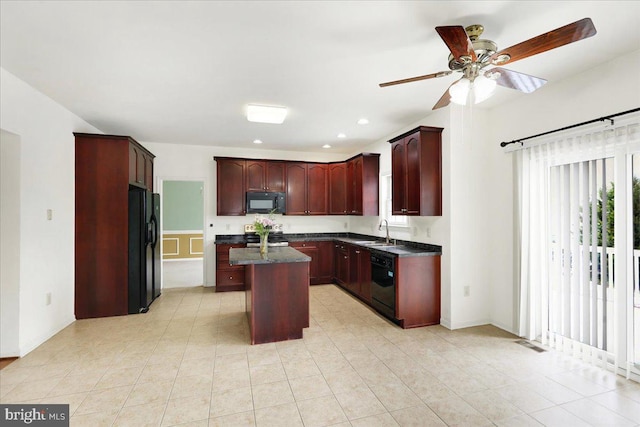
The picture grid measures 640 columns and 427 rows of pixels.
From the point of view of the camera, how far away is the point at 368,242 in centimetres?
511

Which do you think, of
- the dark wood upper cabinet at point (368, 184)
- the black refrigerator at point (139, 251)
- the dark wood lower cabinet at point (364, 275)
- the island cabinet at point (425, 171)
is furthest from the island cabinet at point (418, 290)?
the black refrigerator at point (139, 251)

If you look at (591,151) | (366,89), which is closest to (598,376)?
(591,151)

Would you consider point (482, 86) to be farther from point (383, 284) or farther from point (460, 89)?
point (383, 284)

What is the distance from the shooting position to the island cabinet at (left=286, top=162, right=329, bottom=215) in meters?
6.00

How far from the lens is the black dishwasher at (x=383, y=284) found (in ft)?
12.2

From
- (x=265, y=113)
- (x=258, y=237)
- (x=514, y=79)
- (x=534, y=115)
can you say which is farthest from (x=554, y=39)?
(x=258, y=237)

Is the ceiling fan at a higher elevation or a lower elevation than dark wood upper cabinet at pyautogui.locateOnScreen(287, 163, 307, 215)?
higher

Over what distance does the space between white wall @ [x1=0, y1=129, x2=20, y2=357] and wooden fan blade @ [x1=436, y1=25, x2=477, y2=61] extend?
12.6 ft

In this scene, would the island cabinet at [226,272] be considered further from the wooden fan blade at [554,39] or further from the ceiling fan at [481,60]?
the wooden fan blade at [554,39]

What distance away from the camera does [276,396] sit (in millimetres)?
2271

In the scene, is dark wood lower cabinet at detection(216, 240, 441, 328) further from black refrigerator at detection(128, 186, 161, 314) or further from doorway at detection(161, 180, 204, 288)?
doorway at detection(161, 180, 204, 288)

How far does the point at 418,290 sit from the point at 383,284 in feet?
1.51

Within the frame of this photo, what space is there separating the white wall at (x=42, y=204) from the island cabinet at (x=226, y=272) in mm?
2046

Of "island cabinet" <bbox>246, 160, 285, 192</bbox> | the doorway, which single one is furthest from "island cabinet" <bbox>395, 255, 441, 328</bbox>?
the doorway
